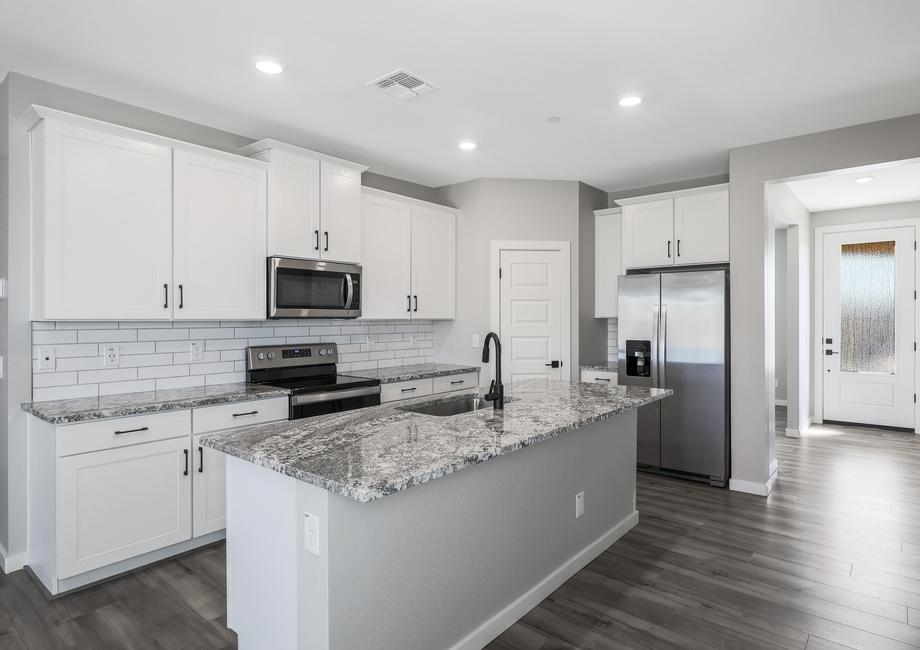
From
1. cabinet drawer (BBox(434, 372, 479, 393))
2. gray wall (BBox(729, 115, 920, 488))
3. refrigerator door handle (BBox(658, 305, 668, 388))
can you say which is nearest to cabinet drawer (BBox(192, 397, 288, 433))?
cabinet drawer (BBox(434, 372, 479, 393))

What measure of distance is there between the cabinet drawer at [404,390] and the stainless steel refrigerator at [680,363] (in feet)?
5.60

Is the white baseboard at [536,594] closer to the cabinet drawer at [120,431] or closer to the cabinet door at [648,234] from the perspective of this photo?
the cabinet drawer at [120,431]

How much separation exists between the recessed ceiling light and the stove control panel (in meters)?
1.80

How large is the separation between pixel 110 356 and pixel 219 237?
3.03 feet

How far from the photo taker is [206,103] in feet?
10.5

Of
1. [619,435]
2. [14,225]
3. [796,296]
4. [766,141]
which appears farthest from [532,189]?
[14,225]

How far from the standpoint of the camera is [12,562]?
2820mm

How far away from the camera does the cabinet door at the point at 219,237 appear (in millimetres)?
3207

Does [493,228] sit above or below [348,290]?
above

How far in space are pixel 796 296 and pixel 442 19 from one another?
541 cm

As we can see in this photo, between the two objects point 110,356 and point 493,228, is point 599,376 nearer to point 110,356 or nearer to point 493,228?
point 493,228

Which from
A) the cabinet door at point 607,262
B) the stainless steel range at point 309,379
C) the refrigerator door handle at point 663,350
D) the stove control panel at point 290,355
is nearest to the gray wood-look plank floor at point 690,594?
the stainless steel range at point 309,379

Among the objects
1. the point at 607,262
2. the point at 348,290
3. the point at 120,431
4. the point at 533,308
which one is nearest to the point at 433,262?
the point at 533,308

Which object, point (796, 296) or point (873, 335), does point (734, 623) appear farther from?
point (873, 335)
